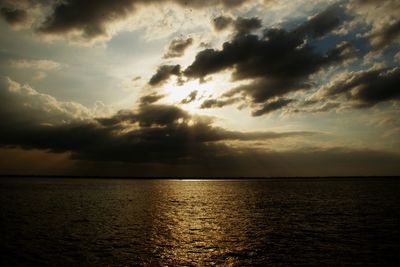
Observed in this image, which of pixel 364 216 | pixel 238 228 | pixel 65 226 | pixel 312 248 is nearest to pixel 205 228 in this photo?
pixel 238 228

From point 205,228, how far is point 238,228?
490 cm

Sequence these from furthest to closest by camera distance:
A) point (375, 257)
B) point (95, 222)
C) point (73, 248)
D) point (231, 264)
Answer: point (95, 222) < point (73, 248) < point (375, 257) < point (231, 264)

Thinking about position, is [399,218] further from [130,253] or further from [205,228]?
[130,253]

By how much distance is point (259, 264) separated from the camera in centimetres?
2806

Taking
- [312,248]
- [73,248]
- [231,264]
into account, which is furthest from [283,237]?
[73,248]

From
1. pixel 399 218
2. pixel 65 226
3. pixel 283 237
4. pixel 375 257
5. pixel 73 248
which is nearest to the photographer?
pixel 375 257

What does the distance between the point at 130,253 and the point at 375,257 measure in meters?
23.5

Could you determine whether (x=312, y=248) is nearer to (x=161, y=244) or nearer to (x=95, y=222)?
(x=161, y=244)

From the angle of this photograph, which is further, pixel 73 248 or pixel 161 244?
pixel 161 244

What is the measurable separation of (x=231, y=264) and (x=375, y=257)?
14.1 meters

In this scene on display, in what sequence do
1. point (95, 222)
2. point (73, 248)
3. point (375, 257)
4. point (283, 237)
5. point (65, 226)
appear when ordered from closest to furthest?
point (375, 257) < point (73, 248) < point (283, 237) < point (65, 226) < point (95, 222)

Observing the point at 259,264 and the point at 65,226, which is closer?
the point at 259,264

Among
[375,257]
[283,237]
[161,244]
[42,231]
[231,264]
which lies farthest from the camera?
[42,231]

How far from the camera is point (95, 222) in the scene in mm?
51500
